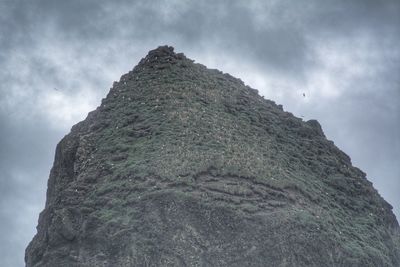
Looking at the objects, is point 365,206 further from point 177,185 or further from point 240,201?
point 177,185

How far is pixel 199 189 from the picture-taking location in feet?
103

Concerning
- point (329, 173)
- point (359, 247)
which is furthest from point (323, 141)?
point (359, 247)

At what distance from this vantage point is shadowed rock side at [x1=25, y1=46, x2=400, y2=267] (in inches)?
1178

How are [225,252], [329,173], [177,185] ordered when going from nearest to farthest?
[225,252]
[177,185]
[329,173]

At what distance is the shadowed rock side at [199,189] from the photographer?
2992 centimetres

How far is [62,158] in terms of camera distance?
38.8 meters

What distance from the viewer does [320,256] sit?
31.0 m

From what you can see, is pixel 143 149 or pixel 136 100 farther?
pixel 136 100

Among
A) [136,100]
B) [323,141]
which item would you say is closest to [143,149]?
[136,100]

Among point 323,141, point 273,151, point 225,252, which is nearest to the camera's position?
point 225,252

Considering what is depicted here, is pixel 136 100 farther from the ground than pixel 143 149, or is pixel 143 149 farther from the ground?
pixel 136 100

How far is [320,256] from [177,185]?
28.1ft

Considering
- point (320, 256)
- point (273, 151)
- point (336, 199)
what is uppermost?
point (273, 151)

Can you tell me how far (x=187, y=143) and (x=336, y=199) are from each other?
11.0 m
